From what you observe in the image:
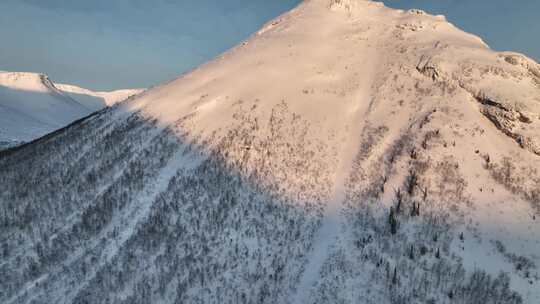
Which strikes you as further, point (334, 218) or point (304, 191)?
point (304, 191)

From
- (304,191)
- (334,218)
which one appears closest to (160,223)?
(304,191)

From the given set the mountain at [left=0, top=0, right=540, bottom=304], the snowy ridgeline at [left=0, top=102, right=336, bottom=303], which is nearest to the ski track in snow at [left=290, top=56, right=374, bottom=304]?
the mountain at [left=0, top=0, right=540, bottom=304]

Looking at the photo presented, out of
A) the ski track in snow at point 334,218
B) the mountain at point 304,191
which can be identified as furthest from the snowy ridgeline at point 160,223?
the ski track in snow at point 334,218

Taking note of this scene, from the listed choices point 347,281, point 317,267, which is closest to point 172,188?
point 317,267

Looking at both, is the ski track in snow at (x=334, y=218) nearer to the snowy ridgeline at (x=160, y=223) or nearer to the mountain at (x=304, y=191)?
the mountain at (x=304, y=191)

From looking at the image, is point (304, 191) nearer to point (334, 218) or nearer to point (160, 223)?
point (334, 218)

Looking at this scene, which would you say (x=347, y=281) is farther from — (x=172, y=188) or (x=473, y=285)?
(x=172, y=188)

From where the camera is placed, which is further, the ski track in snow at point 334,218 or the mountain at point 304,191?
the mountain at point 304,191

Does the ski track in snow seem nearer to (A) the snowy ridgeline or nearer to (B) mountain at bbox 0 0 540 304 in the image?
(B) mountain at bbox 0 0 540 304
